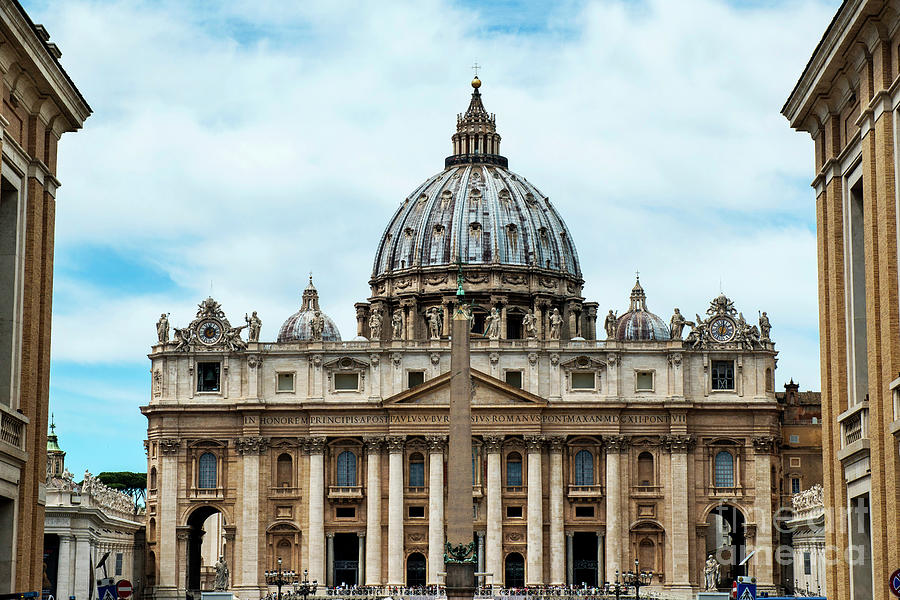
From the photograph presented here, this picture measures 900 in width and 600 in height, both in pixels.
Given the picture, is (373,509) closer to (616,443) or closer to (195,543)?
(195,543)

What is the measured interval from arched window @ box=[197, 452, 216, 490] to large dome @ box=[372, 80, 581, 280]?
100 ft

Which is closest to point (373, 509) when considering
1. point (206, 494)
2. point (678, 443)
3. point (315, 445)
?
point (315, 445)

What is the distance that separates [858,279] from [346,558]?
79815 mm

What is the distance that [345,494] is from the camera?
10931 cm

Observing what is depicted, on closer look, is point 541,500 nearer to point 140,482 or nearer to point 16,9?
point 140,482

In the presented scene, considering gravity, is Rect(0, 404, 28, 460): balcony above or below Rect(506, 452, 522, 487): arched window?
below

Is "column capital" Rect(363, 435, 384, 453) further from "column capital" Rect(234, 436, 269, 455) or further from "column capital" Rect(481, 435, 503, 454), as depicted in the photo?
"column capital" Rect(234, 436, 269, 455)

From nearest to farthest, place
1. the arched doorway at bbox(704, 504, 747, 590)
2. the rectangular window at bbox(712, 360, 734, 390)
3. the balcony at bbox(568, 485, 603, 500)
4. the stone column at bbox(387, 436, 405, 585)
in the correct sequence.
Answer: the arched doorway at bbox(704, 504, 747, 590), the stone column at bbox(387, 436, 405, 585), the balcony at bbox(568, 485, 603, 500), the rectangular window at bbox(712, 360, 734, 390)

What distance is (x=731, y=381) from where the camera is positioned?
110875mm

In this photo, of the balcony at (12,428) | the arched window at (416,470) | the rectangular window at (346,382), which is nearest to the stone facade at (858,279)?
the balcony at (12,428)

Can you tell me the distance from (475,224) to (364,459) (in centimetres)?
3129

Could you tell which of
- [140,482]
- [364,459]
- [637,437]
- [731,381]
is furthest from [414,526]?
[140,482]

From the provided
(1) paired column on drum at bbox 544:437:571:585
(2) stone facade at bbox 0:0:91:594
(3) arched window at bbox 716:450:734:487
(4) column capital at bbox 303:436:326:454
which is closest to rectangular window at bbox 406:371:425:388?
(4) column capital at bbox 303:436:326:454

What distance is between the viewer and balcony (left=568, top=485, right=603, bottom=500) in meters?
109
